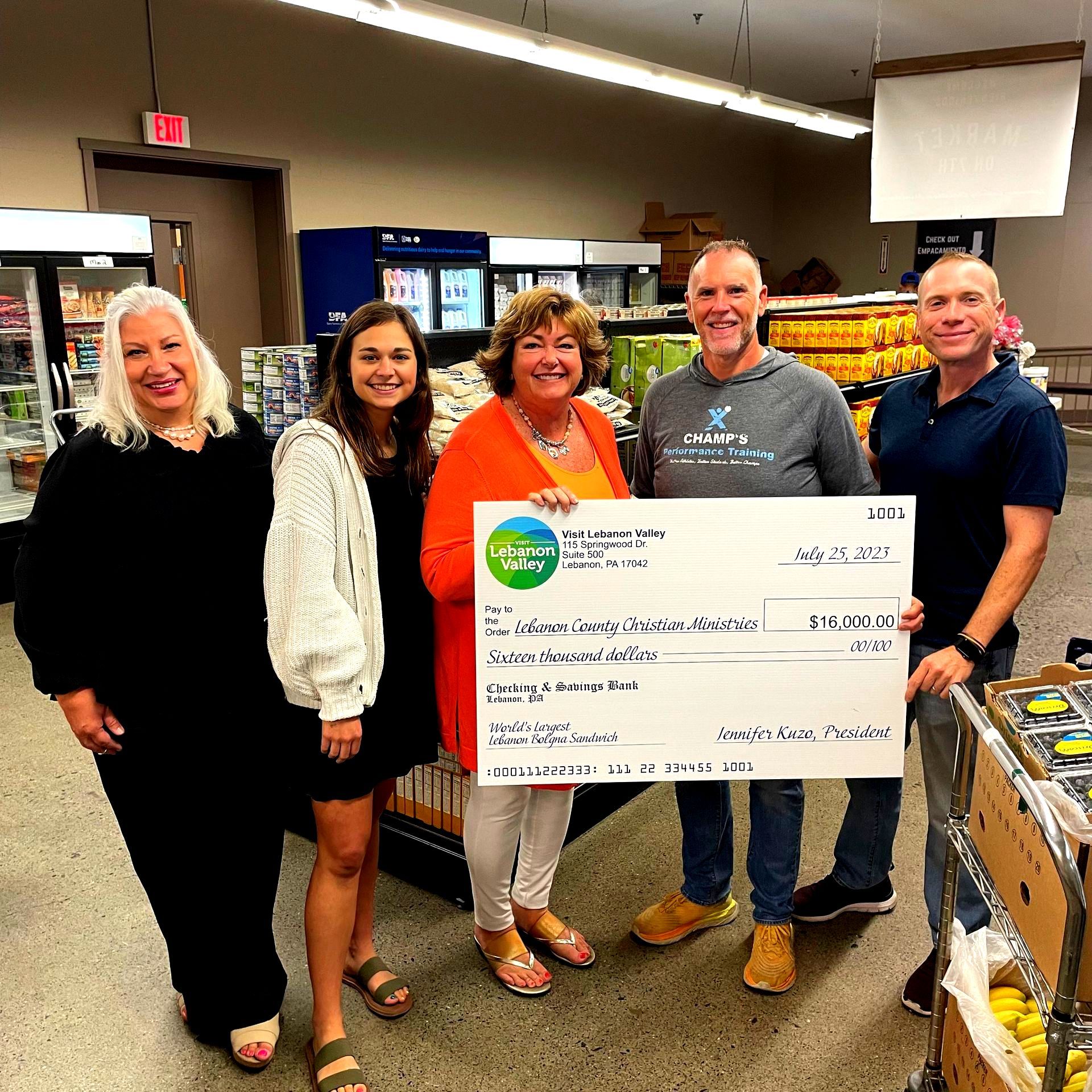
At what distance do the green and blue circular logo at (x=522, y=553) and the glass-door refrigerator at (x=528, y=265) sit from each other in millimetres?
6465

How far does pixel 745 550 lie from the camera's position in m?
2.00

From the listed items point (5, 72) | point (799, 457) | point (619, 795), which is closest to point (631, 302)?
point (5, 72)

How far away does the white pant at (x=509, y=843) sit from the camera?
2.21m

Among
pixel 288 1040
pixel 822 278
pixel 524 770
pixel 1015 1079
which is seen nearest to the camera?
pixel 1015 1079

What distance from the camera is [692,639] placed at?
6.72ft

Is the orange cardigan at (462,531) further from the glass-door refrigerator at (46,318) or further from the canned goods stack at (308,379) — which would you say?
the glass-door refrigerator at (46,318)

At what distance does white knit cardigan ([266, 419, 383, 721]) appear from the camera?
5.96 ft

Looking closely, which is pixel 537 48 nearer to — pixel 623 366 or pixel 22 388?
pixel 623 366

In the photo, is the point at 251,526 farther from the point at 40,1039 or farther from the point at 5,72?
the point at 5,72

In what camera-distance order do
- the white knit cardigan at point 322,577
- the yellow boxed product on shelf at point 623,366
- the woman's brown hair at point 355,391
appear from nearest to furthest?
1. the white knit cardigan at point 322,577
2. the woman's brown hair at point 355,391
3. the yellow boxed product on shelf at point 623,366

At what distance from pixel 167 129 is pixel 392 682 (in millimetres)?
6118

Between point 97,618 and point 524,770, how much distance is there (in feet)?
3.05

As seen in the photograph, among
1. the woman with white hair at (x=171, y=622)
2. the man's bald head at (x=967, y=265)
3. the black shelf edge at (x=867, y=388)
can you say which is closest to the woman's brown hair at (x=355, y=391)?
the woman with white hair at (x=171, y=622)

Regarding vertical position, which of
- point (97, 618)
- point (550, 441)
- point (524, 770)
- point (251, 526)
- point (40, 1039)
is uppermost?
point (550, 441)
